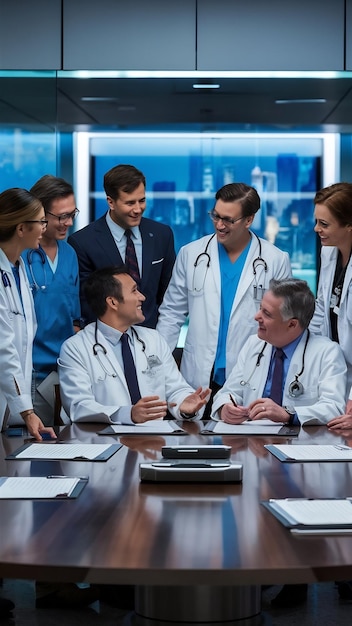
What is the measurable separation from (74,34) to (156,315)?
77.7 inches

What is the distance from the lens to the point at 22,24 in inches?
232

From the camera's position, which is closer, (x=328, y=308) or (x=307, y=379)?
(x=307, y=379)

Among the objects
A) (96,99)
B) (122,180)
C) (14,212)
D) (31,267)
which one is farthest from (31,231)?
(96,99)

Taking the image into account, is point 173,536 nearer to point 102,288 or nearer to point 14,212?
point 14,212

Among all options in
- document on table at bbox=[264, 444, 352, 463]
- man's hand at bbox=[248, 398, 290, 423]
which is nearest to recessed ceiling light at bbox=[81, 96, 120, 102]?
man's hand at bbox=[248, 398, 290, 423]

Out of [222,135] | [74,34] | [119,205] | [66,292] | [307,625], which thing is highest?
[74,34]

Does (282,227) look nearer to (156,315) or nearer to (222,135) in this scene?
(222,135)

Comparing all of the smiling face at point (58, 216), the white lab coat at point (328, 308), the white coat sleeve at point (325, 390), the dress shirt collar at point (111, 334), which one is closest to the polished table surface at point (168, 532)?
the white coat sleeve at point (325, 390)

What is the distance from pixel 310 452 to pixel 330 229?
1673 millimetres

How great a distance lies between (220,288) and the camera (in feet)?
16.0

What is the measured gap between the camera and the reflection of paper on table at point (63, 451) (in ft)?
9.71

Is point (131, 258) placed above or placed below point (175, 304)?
above

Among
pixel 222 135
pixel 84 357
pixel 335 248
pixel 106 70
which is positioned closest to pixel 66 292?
pixel 84 357

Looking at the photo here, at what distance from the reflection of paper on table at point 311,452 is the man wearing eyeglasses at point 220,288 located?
5.16 feet
